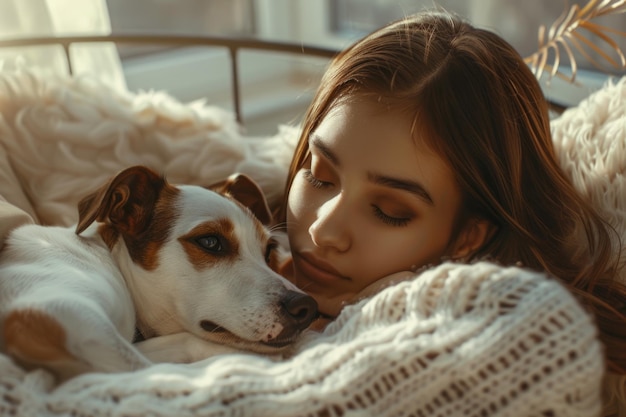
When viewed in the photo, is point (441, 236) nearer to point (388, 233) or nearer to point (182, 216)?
point (388, 233)

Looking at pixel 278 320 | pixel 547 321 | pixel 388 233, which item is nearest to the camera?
pixel 547 321

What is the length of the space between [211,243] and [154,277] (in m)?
0.11

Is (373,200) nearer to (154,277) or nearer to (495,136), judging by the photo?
(495,136)

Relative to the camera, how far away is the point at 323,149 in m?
1.17

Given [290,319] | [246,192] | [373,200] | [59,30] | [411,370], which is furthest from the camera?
[59,30]

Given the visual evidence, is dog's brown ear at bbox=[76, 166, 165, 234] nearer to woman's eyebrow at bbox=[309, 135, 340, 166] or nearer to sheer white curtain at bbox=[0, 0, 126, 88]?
woman's eyebrow at bbox=[309, 135, 340, 166]

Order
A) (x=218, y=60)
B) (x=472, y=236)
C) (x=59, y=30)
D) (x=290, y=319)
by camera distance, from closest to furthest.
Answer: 1. (x=290, y=319)
2. (x=472, y=236)
3. (x=59, y=30)
4. (x=218, y=60)

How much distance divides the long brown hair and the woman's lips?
260 millimetres

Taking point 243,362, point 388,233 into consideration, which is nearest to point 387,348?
point 243,362

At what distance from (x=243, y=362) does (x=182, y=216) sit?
38 centimetres

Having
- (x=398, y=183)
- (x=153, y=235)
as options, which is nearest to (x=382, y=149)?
(x=398, y=183)

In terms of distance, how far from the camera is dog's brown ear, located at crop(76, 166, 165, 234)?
1.10m

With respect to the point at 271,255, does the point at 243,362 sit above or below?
above

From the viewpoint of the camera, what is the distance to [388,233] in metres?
1.14
